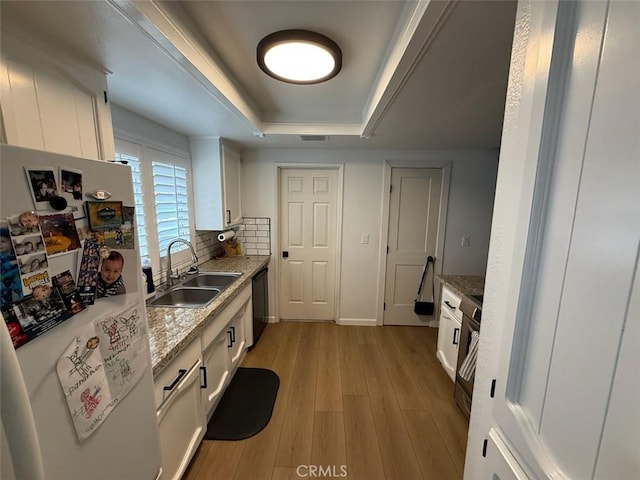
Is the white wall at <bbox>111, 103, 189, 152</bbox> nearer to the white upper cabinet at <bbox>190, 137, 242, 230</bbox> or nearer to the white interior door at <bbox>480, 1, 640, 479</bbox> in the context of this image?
the white upper cabinet at <bbox>190, 137, 242, 230</bbox>

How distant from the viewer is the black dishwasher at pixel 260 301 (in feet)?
9.09

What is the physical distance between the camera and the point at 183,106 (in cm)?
167

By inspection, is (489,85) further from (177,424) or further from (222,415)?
(222,415)

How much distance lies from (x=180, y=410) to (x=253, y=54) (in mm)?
1904

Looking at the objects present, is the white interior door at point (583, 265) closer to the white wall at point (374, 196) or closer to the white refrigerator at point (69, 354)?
the white refrigerator at point (69, 354)

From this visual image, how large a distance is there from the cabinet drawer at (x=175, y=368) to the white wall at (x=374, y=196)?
185 centimetres

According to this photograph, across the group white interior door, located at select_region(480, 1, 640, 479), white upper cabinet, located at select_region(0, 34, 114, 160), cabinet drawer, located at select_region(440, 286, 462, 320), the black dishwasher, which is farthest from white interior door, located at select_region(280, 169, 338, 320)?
white interior door, located at select_region(480, 1, 640, 479)

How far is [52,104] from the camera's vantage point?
94cm

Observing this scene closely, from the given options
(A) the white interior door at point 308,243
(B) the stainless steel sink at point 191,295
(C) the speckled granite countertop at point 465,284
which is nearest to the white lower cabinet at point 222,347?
(B) the stainless steel sink at point 191,295

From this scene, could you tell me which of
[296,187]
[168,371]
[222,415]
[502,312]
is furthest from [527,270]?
[296,187]

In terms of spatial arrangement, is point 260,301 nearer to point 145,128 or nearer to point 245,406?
point 245,406

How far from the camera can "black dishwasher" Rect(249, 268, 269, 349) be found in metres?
2.77

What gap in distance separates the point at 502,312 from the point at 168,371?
1380mm

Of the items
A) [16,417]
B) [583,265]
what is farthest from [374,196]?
[16,417]
